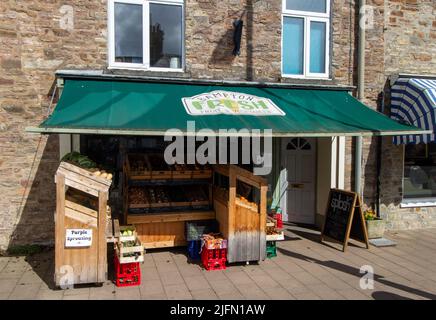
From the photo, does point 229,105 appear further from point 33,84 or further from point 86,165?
point 33,84

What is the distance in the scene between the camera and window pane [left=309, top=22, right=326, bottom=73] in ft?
28.6

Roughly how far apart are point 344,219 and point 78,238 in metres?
5.05

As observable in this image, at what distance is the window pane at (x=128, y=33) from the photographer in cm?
759

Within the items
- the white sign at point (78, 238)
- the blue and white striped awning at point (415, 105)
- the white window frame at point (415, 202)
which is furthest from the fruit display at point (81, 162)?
the white window frame at point (415, 202)

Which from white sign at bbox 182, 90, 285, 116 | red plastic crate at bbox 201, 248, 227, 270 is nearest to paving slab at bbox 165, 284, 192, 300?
red plastic crate at bbox 201, 248, 227, 270

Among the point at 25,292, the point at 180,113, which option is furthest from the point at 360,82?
the point at 25,292

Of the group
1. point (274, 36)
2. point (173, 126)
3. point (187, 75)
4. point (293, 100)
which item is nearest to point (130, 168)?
point (173, 126)

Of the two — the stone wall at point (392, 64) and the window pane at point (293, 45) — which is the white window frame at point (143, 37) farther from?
the stone wall at point (392, 64)

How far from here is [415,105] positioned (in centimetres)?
827

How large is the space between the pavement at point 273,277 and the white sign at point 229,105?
2.68 metres

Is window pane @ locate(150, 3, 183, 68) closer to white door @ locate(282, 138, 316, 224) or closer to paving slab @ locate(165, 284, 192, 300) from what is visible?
white door @ locate(282, 138, 316, 224)

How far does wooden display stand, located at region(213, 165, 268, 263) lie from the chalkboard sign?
6.30ft

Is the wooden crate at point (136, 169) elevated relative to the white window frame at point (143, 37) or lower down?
lower down

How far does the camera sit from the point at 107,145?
25.7ft
